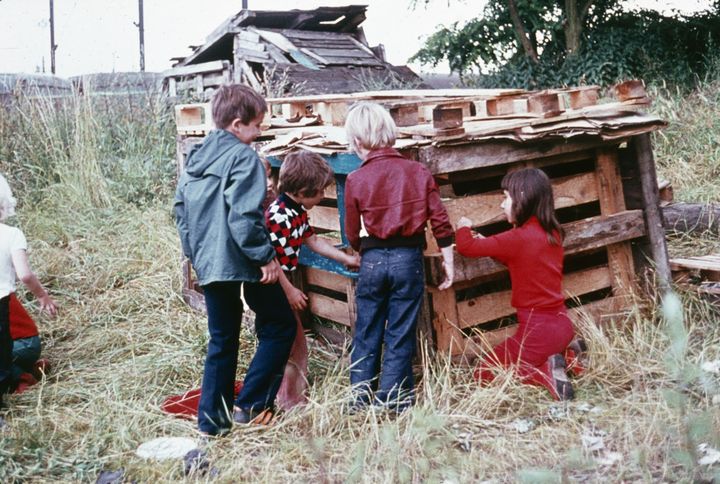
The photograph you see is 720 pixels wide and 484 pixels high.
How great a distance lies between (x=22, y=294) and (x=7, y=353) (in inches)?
87.1

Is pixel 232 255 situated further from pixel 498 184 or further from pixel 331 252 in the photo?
pixel 498 184

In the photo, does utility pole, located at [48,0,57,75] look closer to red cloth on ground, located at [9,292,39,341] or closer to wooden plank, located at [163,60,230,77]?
wooden plank, located at [163,60,230,77]

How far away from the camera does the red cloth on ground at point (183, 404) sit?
402cm

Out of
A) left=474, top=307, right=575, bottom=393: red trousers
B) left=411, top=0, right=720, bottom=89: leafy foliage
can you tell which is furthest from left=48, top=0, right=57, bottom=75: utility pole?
left=474, top=307, right=575, bottom=393: red trousers

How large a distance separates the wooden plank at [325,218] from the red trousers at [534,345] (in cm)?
118

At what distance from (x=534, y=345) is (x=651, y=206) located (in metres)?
Result: 1.32

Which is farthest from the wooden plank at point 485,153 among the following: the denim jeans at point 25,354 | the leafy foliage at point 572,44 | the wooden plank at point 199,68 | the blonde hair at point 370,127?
the wooden plank at point 199,68

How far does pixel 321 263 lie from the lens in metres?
4.36

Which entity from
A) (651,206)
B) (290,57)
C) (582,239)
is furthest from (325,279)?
(290,57)

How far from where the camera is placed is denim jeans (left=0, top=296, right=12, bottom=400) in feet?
14.0

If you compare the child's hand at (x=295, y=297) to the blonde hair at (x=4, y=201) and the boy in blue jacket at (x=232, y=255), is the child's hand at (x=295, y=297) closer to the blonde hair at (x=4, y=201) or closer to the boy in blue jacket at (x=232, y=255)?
the boy in blue jacket at (x=232, y=255)

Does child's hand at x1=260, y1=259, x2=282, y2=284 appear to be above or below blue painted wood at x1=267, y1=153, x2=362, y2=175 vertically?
below

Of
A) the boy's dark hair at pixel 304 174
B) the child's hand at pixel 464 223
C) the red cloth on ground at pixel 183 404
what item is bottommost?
the red cloth on ground at pixel 183 404

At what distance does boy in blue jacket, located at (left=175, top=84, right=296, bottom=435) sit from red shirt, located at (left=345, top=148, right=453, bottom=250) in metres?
0.53
